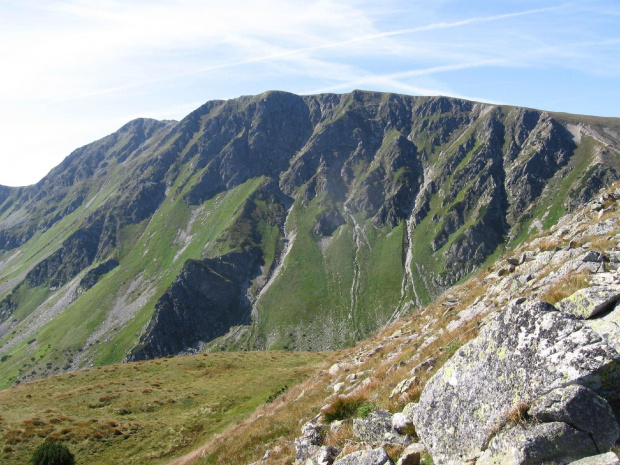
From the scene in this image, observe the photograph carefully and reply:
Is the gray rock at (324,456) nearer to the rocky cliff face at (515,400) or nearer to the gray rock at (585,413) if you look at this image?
the rocky cliff face at (515,400)

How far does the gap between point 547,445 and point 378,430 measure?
5491 millimetres

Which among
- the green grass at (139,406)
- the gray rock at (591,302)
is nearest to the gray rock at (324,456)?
the gray rock at (591,302)

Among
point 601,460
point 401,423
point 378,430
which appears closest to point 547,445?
point 601,460

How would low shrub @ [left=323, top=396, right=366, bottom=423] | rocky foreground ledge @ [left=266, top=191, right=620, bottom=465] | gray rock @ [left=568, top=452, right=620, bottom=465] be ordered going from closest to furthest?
1. gray rock @ [left=568, top=452, right=620, bottom=465]
2. rocky foreground ledge @ [left=266, top=191, right=620, bottom=465]
3. low shrub @ [left=323, top=396, right=366, bottom=423]

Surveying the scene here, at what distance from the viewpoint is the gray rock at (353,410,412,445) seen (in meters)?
10.9

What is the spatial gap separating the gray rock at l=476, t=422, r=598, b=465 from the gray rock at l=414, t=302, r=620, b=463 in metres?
0.80

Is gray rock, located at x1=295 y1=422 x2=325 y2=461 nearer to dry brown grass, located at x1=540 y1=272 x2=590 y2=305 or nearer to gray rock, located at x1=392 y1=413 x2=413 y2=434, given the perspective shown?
gray rock, located at x1=392 y1=413 x2=413 y2=434

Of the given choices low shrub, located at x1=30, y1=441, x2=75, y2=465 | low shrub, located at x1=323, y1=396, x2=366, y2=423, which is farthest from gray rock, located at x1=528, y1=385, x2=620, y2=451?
low shrub, located at x1=30, y1=441, x2=75, y2=465

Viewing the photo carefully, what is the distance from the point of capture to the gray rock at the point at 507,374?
7.55 meters

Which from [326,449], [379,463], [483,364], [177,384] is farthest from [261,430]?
[177,384]

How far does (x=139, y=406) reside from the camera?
42062 mm

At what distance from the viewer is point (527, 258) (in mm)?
24734

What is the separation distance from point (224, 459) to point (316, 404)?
19.0 feet

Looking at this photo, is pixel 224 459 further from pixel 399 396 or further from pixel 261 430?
→ pixel 399 396
